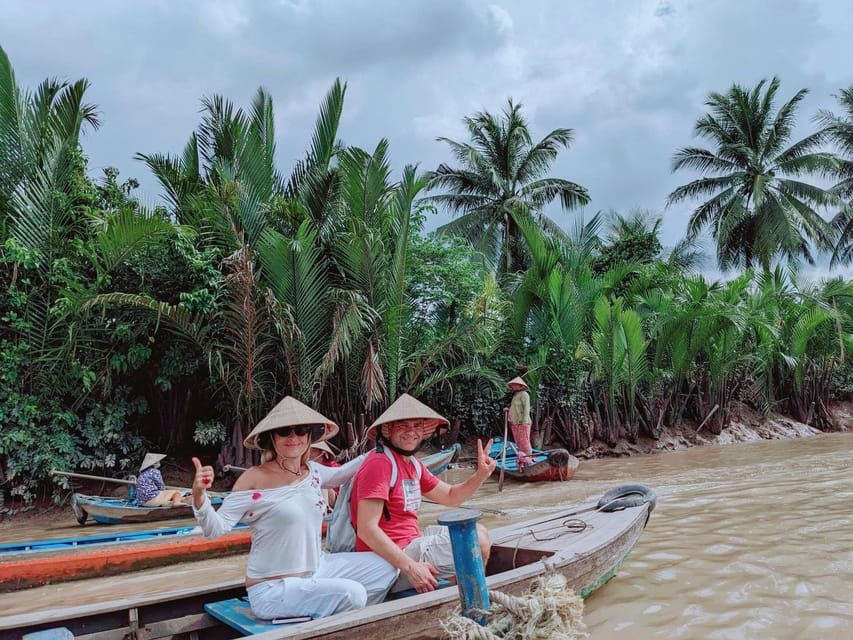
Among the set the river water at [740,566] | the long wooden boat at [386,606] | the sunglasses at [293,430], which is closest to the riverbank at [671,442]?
the river water at [740,566]

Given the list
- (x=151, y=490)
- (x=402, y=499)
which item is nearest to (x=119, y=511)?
(x=151, y=490)

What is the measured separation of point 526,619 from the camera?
2781 mm

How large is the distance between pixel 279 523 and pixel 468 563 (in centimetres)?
88

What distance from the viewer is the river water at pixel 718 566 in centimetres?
388

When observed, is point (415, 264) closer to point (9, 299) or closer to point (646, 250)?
point (9, 299)

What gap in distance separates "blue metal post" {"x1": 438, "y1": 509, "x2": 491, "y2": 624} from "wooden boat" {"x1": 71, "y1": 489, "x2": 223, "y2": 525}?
615cm

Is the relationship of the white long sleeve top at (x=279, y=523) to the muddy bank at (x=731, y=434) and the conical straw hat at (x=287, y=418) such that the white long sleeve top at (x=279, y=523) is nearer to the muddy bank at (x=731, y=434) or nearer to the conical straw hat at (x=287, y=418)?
the conical straw hat at (x=287, y=418)

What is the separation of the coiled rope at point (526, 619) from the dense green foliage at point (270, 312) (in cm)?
746

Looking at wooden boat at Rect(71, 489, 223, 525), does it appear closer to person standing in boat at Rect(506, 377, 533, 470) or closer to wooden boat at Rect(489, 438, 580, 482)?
wooden boat at Rect(489, 438, 580, 482)

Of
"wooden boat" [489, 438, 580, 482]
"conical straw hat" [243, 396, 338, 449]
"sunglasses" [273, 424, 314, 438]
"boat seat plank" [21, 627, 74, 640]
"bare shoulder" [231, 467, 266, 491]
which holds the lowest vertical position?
"wooden boat" [489, 438, 580, 482]

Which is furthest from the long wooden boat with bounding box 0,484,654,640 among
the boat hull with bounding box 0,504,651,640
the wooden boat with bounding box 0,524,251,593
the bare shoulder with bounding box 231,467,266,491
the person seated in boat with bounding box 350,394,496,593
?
the wooden boat with bounding box 0,524,251,593

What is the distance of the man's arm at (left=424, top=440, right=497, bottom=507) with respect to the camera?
3459mm

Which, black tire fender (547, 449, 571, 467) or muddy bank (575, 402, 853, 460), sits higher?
black tire fender (547, 449, 571, 467)

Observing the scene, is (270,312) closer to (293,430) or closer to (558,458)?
(558,458)
